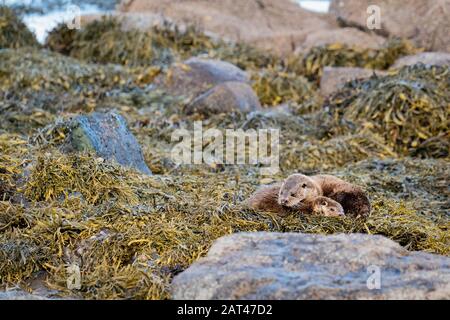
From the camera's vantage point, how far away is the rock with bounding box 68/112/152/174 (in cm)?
630

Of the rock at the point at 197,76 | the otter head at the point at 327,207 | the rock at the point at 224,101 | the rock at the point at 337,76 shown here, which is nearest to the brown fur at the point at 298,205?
the otter head at the point at 327,207

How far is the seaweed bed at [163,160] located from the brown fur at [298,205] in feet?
Answer: 0.30

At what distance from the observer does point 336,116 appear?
9375 millimetres

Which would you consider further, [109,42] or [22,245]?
[109,42]

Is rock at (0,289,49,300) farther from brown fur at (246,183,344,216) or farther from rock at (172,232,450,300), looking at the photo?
brown fur at (246,183,344,216)

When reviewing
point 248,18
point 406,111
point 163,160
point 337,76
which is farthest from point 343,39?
point 163,160

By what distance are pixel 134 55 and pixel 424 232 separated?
7214 mm

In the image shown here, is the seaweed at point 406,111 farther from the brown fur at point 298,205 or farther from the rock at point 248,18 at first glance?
the brown fur at point 298,205

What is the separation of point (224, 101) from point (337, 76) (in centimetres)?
203

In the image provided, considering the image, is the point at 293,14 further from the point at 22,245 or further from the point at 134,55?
the point at 22,245

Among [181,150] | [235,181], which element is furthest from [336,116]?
[235,181]

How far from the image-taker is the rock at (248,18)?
42.9 ft
